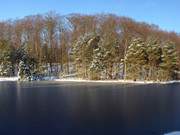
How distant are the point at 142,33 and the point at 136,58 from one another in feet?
62.2

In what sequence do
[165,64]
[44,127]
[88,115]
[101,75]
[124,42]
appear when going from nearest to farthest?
[44,127] < [88,115] < [165,64] < [101,75] < [124,42]

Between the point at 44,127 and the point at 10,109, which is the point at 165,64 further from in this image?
the point at 44,127

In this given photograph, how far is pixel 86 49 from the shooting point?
64.6m

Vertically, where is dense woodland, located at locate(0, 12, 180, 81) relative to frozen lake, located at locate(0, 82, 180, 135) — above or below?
above

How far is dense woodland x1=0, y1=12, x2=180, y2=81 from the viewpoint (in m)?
58.3

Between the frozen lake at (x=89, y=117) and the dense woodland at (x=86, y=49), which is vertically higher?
the dense woodland at (x=86, y=49)

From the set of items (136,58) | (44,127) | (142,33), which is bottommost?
(44,127)

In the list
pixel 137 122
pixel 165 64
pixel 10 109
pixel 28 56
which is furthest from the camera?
pixel 28 56

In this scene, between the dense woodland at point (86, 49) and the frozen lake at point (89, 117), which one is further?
the dense woodland at point (86, 49)

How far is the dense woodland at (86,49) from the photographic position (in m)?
58.3

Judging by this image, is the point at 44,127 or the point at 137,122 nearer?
the point at 44,127

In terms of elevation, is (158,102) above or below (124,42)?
below

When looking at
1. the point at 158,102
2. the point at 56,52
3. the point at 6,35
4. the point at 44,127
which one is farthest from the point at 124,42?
the point at 44,127

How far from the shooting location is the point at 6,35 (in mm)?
77812
